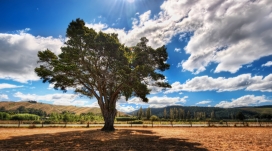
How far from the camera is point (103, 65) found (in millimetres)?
24828

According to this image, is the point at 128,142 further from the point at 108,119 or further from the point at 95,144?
the point at 108,119

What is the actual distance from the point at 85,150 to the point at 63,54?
1510 centimetres

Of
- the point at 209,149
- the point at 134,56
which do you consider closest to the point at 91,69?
the point at 134,56

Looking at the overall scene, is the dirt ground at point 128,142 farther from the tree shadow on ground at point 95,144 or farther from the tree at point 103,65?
the tree at point 103,65

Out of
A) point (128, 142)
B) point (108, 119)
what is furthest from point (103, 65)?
point (128, 142)

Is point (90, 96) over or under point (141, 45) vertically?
under

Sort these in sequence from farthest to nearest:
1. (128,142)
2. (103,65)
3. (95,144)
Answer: (103,65), (128,142), (95,144)

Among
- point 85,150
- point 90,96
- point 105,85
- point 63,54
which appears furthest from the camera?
point 90,96

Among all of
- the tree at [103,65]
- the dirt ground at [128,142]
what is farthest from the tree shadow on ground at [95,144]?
the tree at [103,65]

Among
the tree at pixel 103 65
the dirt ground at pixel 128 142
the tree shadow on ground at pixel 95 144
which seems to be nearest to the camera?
the tree shadow on ground at pixel 95 144

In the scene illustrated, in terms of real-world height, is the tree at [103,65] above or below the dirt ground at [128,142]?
above

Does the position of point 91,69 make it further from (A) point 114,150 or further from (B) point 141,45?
(A) point 114,150

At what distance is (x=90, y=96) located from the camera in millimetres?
29125

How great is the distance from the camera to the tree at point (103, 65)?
72.1 ft
